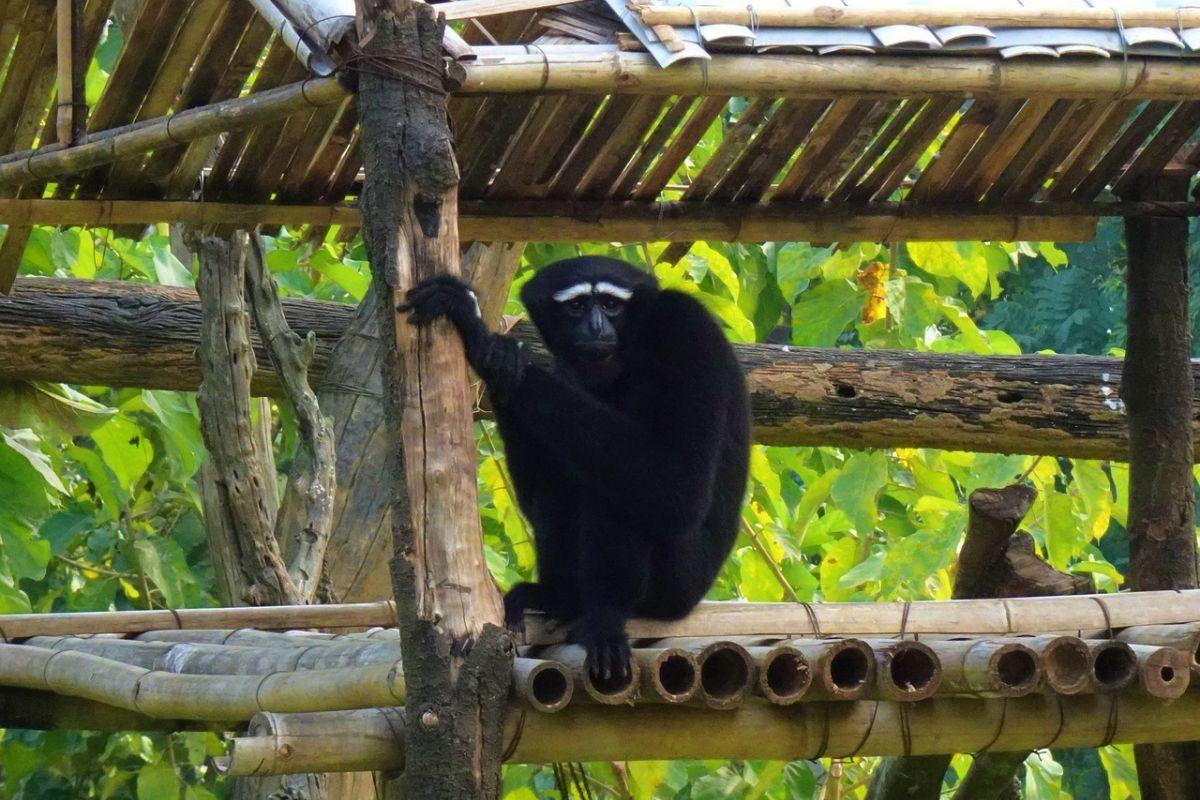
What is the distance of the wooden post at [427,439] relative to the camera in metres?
2.81

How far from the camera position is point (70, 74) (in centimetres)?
388

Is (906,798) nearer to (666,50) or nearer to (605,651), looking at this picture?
(605,651)

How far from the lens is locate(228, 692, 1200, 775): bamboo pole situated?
301 centimetres

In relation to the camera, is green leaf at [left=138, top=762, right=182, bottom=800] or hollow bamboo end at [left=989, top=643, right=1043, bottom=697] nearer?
hollow bamboo end at [left=989, top=643, right=1043, bottom=697]

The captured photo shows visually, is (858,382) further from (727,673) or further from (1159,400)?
(727,673)

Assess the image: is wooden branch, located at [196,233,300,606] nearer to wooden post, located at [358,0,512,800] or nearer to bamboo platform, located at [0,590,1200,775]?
bamboo platform, located at [0,590,1200,775]

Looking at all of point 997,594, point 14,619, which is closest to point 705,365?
point 997,594

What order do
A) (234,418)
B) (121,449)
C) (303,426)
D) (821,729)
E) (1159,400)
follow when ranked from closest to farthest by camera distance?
1. (821,729)
2. (234,418)
3. (303,426)
4. (1159,400)
5. (121,449)

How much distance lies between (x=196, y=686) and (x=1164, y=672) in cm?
223

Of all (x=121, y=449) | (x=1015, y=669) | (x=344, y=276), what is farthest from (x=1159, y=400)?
(x=121, y=449)

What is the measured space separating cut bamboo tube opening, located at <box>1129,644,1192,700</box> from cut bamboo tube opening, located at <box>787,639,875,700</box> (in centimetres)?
55

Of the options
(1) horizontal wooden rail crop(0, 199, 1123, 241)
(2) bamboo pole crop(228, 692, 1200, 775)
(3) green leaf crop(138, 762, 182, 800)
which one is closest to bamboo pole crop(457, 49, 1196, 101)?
(1) horizontal wooden rail crop(0, 199, 1123, 241)

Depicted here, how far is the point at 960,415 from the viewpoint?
18.9 feet

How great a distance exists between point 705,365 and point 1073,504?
130 inches
